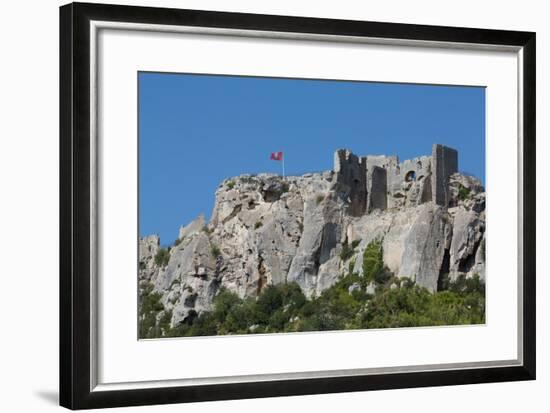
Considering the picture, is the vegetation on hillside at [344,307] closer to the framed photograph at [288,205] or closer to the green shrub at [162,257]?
the framed photograph at [288,205]

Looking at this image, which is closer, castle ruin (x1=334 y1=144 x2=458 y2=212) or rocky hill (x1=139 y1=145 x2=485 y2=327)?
rocky hill (x1=139 y1=145 x2=485 y2=327)

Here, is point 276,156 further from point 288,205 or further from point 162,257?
point 162,257

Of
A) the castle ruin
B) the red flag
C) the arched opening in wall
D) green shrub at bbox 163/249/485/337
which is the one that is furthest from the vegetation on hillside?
the red flag

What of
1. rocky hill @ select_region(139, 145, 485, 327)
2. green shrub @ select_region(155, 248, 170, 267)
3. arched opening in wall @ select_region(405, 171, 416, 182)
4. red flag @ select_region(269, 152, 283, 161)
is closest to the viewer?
green shrub @ select_region(155, 248, 170, 267)

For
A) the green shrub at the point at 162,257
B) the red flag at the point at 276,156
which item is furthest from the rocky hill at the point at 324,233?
the red flag at the point at 276,156

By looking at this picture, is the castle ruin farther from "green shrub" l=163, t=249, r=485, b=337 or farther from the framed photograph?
"green shrub" l=163, t=249, r=485, b=337

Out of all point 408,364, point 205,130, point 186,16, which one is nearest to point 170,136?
point 205,130

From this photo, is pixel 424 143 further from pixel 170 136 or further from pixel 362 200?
pixel 170 136

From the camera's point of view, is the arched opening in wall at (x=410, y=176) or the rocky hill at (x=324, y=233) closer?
the rocky hill at (x=324, y=233)

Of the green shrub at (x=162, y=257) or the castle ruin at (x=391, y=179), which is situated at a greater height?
the castle ruin at (x=391, y=179)
